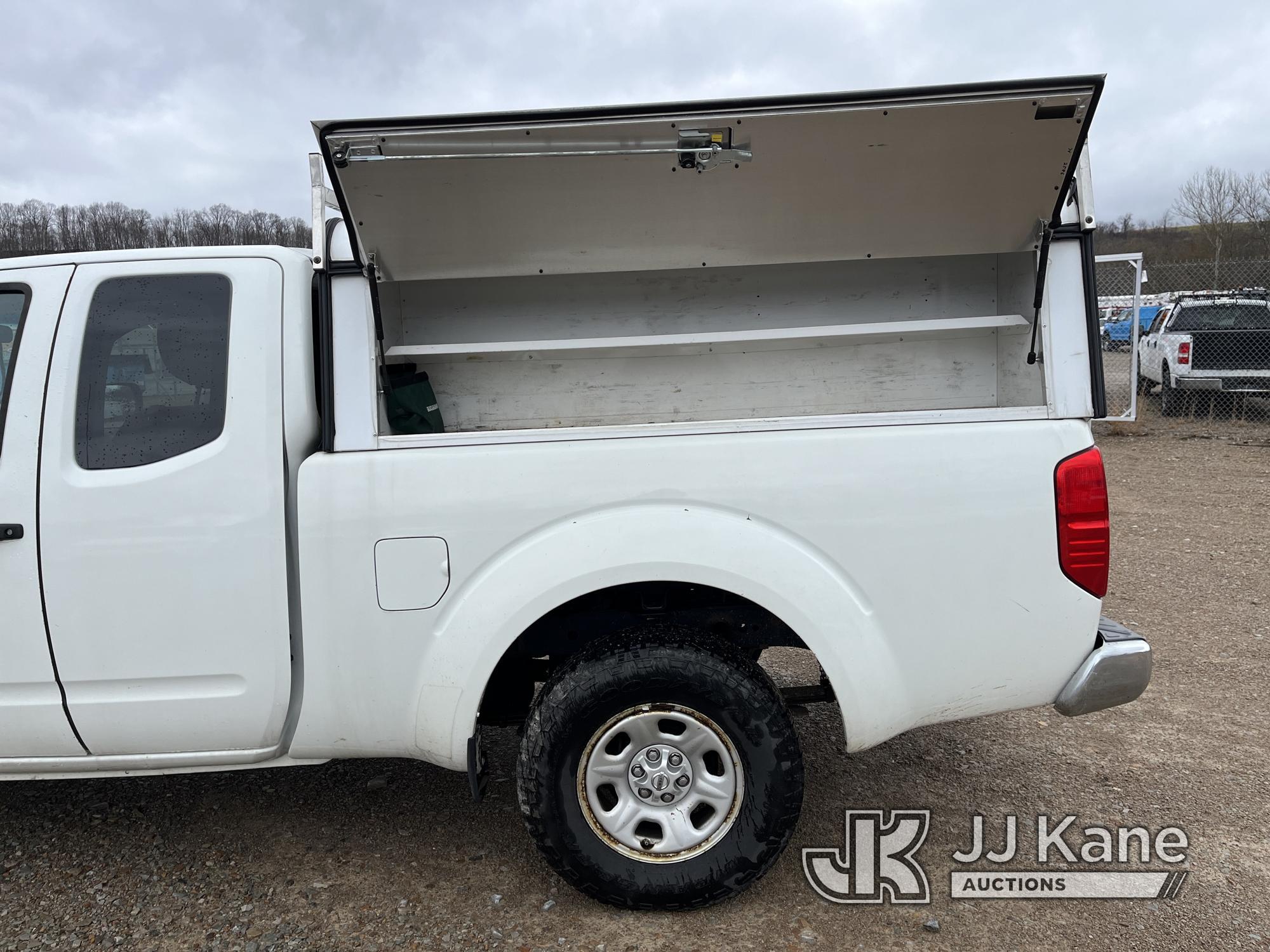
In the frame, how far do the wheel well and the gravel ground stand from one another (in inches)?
21.6

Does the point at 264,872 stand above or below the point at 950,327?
below

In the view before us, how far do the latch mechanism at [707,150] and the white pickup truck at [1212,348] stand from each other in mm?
12028

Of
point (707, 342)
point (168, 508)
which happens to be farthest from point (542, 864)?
point (707, 342)

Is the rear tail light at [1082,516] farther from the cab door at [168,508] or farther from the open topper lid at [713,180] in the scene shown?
the cab door at [168,508]

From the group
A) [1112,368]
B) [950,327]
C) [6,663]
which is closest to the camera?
[6,663]

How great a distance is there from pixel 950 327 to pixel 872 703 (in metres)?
1.36

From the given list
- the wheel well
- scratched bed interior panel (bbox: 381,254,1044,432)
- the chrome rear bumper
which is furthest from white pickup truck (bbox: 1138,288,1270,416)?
the wheel well

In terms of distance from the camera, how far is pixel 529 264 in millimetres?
3340

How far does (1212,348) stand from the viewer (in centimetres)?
1229

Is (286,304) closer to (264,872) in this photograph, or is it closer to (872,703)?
(264,872)

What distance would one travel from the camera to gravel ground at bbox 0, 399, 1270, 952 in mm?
2623

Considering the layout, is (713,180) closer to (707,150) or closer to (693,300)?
(707,150)

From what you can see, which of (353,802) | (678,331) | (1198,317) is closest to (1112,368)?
(1198,317)

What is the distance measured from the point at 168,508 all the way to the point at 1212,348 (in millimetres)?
13513
